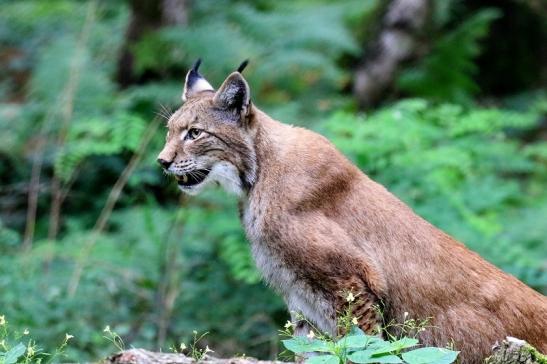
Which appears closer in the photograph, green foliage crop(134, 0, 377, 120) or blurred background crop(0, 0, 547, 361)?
blurred background crop(0, 0, 547, 361)

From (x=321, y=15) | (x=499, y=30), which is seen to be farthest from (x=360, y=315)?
A: (x=499, y=30)

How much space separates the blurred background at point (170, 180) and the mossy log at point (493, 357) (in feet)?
8.61

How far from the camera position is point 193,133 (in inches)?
242

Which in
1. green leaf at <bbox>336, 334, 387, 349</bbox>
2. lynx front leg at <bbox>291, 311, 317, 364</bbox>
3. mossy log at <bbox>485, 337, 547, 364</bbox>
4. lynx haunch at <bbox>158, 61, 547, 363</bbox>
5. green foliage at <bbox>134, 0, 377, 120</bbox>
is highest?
green foliage at <bbox>134, 0, 377, 120</bbox>

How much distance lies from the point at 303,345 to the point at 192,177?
1.98m

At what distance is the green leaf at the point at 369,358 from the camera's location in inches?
167

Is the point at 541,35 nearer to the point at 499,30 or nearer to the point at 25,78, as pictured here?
the point at 499,30

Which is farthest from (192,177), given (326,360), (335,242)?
(326,360)

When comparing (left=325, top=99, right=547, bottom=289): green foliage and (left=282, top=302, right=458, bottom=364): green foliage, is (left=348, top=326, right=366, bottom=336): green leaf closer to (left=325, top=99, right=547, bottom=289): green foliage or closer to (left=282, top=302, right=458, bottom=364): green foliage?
(left=282, top=302, right=458, bottom=364): green foliage

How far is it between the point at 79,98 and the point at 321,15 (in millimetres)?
3574

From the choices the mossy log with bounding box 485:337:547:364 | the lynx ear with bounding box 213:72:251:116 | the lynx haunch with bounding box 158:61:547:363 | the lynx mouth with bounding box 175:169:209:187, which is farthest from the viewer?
the lynx mouth with bounding box 175:169:209:187

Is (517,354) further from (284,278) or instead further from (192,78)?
(192,78)

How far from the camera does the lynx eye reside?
6.12m

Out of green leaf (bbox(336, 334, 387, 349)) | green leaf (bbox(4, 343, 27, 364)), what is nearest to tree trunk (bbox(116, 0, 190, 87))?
green leaf (bbox(4, 343, 27, 364))
